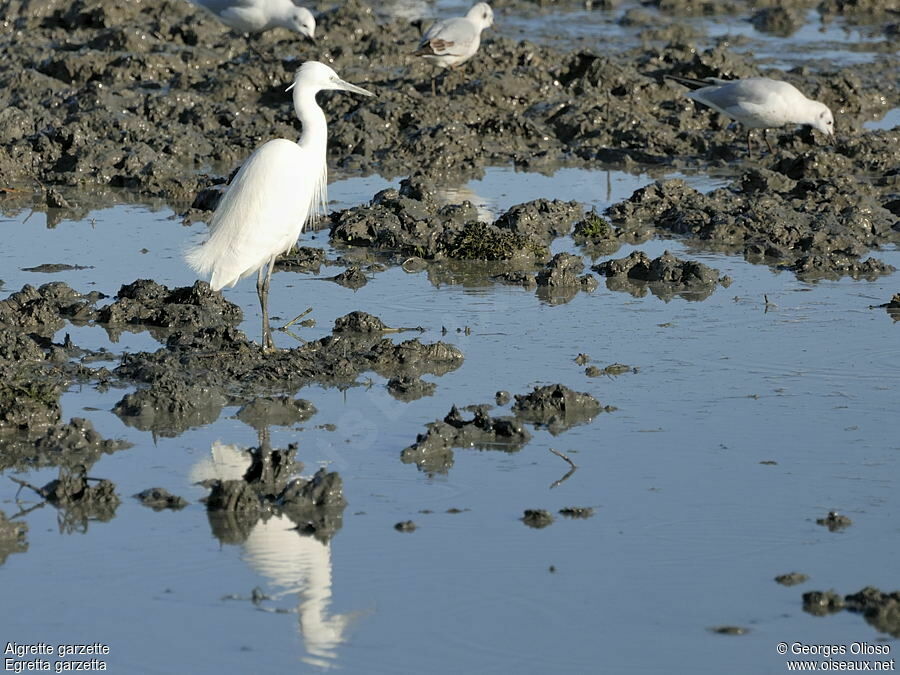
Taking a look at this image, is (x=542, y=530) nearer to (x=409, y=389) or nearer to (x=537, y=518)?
(x=537, y=518)

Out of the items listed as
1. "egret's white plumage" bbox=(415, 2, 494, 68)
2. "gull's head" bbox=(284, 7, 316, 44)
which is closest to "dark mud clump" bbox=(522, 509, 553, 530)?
"egret's white plumage" bbox=(415, 2, 494, 68)

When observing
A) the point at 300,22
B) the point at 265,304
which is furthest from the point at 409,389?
the point at 300,22

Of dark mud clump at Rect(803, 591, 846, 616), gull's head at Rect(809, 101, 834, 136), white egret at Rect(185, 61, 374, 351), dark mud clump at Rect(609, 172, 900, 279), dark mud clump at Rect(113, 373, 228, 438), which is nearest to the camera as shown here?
dark mud clump at Rect(803, 591, 846, 616)

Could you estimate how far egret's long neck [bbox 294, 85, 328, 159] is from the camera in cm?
941

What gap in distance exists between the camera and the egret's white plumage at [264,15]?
18219 mm

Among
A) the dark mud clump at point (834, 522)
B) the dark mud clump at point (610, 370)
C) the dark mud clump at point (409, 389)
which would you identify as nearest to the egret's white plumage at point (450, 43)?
the dark mud clump at point (610, 370)

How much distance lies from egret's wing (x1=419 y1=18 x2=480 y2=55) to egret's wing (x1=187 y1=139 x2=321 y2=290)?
803 cm

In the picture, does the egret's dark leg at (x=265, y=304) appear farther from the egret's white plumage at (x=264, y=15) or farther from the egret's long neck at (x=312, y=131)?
the egret's white plumage at (x=264, y=15)

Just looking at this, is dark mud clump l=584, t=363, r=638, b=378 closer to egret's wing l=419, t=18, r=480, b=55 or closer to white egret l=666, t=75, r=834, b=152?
white egret l=666, t=75, r=834, b=152

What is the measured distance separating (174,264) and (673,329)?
3982mm

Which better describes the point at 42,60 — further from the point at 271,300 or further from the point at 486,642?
the point at 486,642

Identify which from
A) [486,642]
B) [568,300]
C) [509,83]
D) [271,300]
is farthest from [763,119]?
[486,642]

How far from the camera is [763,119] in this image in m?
14.2

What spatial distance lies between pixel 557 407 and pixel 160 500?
2252 mm
